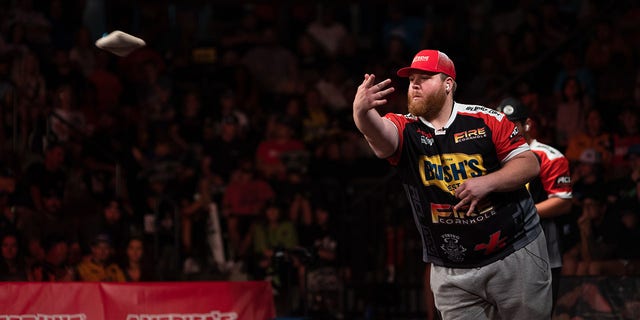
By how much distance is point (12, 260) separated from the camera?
34.1 ft

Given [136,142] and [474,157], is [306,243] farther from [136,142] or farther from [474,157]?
[474,157]

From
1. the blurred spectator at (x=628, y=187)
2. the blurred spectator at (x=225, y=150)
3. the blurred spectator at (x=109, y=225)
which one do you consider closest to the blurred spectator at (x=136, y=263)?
the blurred spectator at (x=109, y=225)

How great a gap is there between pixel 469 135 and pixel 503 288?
2.95 ft

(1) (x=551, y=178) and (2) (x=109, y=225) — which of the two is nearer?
(1) (x=551, y=178)

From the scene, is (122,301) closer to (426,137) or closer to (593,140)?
(426,137)

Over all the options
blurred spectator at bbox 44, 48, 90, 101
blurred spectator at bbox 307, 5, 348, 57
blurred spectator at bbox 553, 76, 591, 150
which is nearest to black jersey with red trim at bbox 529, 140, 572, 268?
blurred spectator at bbox 553, 76, 591, 150

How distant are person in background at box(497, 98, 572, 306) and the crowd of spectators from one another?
2585 millimetres

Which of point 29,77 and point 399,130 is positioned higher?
point 399,130

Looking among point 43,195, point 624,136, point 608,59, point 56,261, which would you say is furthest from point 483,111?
point 608,59

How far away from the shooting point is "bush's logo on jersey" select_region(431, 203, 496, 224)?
5.89 m

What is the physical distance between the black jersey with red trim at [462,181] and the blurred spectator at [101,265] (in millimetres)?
5605

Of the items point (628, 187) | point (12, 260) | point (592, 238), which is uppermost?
point (628, 187)

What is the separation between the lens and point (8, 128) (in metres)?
12.6

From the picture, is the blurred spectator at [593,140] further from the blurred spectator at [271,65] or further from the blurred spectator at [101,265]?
the blurred spectator at [101,265]
